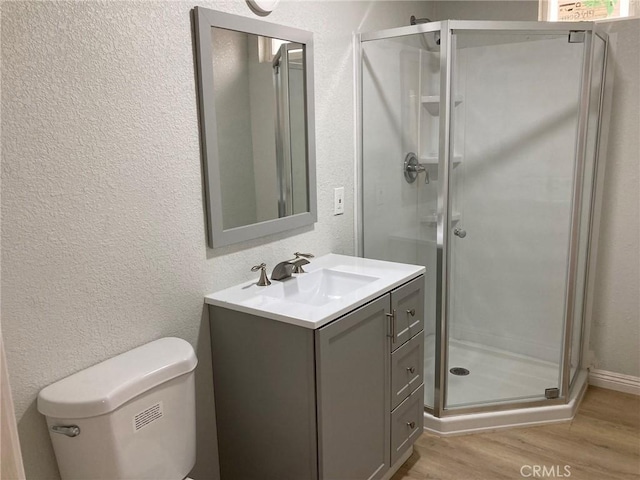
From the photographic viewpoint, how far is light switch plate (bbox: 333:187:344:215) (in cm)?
249

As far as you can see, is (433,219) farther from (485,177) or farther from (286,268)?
(286,268)

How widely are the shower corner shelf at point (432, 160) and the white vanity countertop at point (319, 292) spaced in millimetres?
524

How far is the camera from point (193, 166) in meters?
1.79

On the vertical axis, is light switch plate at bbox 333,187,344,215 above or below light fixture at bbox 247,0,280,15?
below

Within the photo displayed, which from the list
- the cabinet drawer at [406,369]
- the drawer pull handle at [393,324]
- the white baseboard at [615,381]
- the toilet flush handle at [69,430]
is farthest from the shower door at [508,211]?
the toilet flush handle at [69,430]

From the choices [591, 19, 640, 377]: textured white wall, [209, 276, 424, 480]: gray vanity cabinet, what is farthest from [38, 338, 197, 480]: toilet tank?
[591, 19, 640, 377]: textured white wall

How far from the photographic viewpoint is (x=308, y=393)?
5.47ft

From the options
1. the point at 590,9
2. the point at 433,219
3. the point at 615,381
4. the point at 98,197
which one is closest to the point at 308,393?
the point at 98,197

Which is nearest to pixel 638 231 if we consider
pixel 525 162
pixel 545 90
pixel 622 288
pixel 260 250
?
pixel 622 288

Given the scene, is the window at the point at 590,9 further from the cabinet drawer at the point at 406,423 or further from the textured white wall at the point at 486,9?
the cabinet drawer at the point at 406,423

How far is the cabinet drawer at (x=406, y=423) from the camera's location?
2115mm

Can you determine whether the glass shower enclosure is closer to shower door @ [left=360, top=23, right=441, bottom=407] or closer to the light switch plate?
shower door @ [left=360, top=23, right=441, bottom=407]

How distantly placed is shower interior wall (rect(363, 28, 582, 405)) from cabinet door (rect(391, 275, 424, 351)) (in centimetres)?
31

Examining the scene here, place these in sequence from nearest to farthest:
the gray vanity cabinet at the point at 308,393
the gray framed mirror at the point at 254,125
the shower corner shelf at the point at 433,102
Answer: the gray vanity cabinet at the point at 308,393 < the gray framed mirror at the point at 254,125 < the shower corner shelf at the point at 433,102
